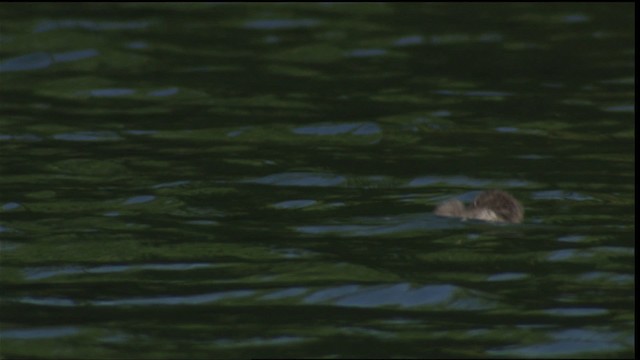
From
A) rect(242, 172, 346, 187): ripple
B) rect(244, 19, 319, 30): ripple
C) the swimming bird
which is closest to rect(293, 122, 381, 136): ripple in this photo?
rect(242, 172, 346, 187): ripple

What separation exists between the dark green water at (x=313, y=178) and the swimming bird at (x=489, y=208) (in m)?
0.08

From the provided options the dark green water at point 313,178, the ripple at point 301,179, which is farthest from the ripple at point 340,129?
the ripple at point 301,179

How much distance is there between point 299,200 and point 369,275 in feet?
6.57

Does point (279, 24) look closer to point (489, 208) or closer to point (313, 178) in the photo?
point (313, 178)

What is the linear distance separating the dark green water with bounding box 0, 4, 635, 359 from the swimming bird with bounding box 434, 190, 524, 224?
0.08m

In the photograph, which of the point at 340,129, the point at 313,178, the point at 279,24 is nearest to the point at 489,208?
the point at 313,178

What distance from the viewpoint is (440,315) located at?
10.6 m

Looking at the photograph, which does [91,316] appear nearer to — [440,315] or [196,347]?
[196,347]

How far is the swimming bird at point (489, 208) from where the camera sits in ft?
40.1

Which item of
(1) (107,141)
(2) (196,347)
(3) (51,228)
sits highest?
(1) (107,141)

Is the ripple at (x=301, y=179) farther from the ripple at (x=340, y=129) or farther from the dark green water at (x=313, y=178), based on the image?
the ripple at (x=340, y=129)

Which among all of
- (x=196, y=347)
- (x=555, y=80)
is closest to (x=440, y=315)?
(x=196, y=347)

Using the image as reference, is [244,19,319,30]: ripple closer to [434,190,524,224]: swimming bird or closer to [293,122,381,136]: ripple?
[293,122,381,136]: ripple

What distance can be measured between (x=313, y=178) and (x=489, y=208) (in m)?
1.86
